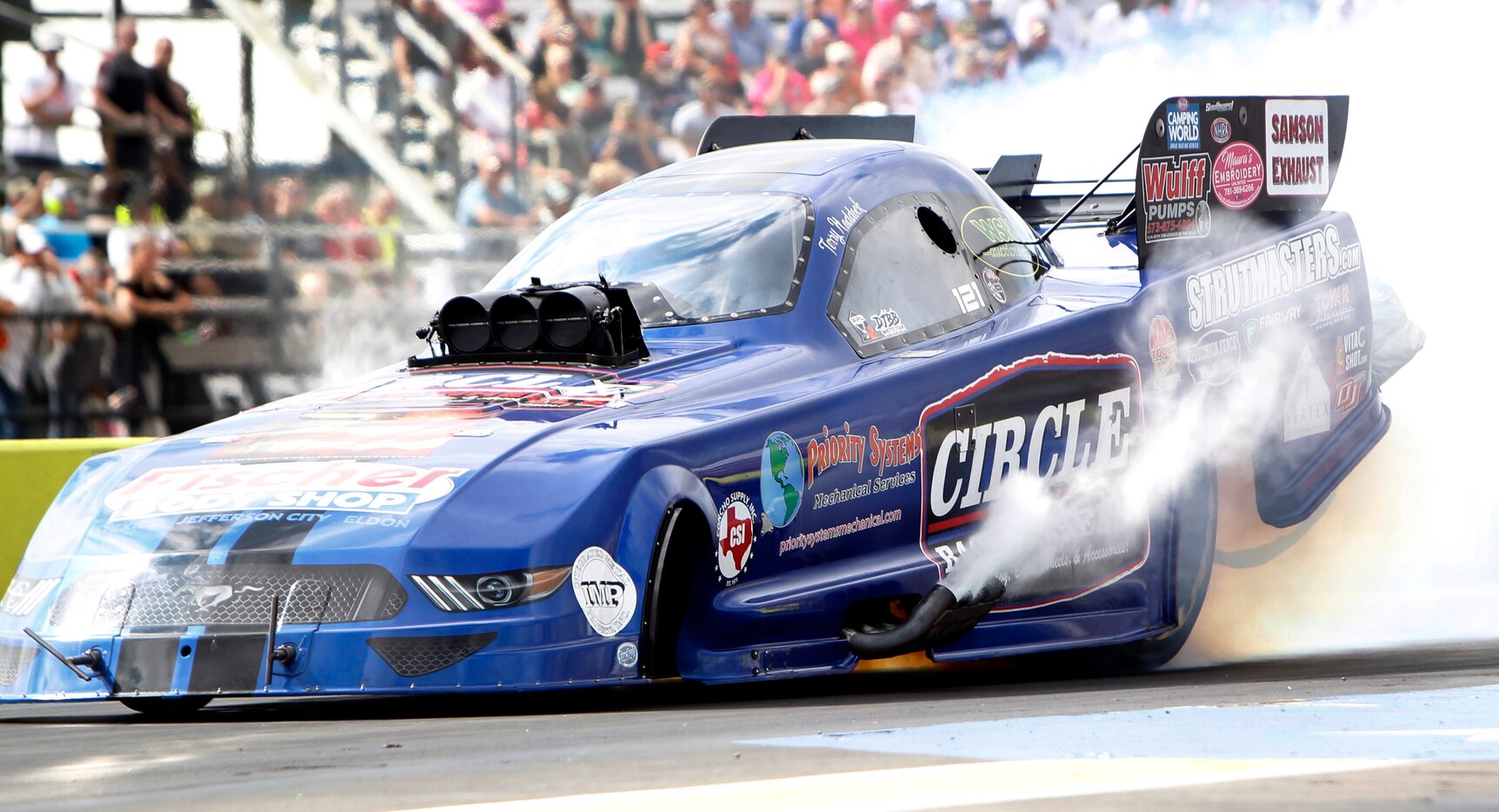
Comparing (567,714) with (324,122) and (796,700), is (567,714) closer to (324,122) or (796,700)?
(796,700)

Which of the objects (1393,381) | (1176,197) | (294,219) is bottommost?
(1393,381)

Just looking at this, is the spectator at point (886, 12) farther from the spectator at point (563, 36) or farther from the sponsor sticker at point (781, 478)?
the sponsor sticker at point (781, 478)

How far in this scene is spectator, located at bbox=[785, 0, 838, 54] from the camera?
15273mm

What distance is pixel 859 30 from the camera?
15.1 m

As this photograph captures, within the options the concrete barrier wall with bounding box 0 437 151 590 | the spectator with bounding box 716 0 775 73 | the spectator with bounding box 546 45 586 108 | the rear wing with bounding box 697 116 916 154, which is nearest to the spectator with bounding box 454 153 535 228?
the spectator with bounding box 546 45 586 108

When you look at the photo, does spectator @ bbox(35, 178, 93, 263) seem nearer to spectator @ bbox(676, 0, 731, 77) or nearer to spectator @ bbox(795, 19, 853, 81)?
spectator @ bbox(676, 0, 731, 77)

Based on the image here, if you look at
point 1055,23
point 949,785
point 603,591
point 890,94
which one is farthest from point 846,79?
point 949,785

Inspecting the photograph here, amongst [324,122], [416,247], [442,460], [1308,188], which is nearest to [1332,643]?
[1308,188]

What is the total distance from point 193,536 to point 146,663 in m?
0.33

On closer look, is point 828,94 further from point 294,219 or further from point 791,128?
point 791,128

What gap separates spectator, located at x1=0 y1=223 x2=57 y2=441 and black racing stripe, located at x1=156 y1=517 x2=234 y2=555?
775cm

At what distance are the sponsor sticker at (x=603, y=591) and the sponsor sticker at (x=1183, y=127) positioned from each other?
3122mm

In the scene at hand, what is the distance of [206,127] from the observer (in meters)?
13.5

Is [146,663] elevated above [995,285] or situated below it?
below
